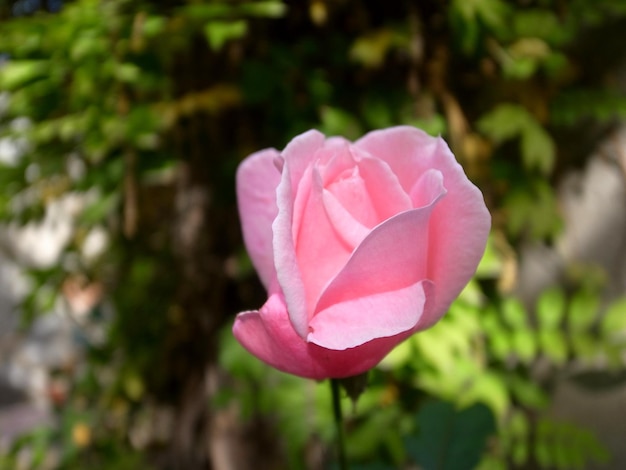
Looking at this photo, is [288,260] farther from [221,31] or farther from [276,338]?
[221,31]

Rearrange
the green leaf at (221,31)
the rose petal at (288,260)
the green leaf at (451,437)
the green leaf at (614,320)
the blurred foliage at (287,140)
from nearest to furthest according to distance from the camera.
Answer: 1. the rose petal at (288,260)
2. the green leaf at (451,437)
3. the green leaf at (221,31)
4. the blurred foliage at (287,140)
5. the green leaf at (614,320)

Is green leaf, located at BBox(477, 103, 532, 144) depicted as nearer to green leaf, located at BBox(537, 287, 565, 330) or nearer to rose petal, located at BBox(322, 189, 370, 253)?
green leaf, located at BBox(537, 287, 565, 330)

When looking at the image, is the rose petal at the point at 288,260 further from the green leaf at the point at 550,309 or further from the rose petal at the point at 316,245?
the green leaf at the point at 550,309

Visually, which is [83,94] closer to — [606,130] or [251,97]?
[251,97]

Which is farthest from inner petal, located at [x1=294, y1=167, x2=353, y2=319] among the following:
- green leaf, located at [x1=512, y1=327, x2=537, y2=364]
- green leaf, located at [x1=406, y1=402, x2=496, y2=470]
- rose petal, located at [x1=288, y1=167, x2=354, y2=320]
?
green leaf, located at [x1=512, y1=327, x2=537, y2=364]

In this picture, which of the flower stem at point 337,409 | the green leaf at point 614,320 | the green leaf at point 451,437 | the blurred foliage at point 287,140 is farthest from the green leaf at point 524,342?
the flower stem at point 337,409

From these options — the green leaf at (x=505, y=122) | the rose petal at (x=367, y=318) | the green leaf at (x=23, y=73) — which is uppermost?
the rose petal at (x=367, y=318)

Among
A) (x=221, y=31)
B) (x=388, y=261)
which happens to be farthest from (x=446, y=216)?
(x=221, y=31)
